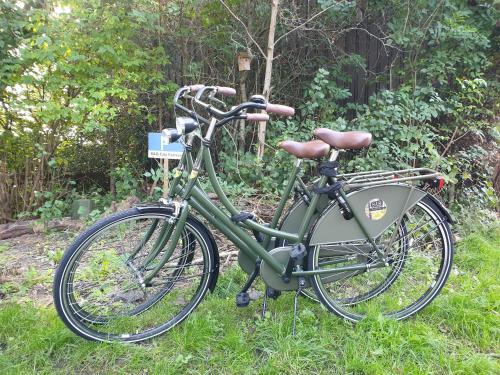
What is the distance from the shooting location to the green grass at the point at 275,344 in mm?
1807

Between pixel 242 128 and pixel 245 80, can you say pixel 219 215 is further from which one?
pixel 245 80

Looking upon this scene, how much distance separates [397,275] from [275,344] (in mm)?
972

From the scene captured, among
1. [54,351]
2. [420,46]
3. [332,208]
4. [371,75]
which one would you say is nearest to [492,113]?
[420,46]

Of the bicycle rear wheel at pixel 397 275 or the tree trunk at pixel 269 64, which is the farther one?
the tree trunk at pixel 269 64

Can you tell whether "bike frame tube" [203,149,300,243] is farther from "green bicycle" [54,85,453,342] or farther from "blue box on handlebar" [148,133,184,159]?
"blue box on handlebar" [148,133,184,159]

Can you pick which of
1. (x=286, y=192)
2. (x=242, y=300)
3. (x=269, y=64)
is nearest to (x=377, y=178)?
(x=286, y=192)

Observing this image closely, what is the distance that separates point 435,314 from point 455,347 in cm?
28

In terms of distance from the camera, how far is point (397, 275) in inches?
93.3

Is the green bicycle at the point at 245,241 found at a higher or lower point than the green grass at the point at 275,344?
higher

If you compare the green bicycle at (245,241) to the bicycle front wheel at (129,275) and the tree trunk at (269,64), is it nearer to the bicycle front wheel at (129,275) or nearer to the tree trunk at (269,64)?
the bicycle front wheel at (129,275)

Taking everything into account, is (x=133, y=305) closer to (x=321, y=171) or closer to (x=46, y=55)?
(x=321, y=171)

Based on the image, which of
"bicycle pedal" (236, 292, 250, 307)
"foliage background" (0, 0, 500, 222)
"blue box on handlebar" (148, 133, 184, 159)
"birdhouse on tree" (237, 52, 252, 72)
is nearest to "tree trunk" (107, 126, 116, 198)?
"foliage background" (0, 0, 500, 222)

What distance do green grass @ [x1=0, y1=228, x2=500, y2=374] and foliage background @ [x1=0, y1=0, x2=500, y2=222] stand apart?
1.72 meters

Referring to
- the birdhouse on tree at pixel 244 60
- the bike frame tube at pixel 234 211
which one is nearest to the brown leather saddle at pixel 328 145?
the bike frame tube at pixel 234 211
